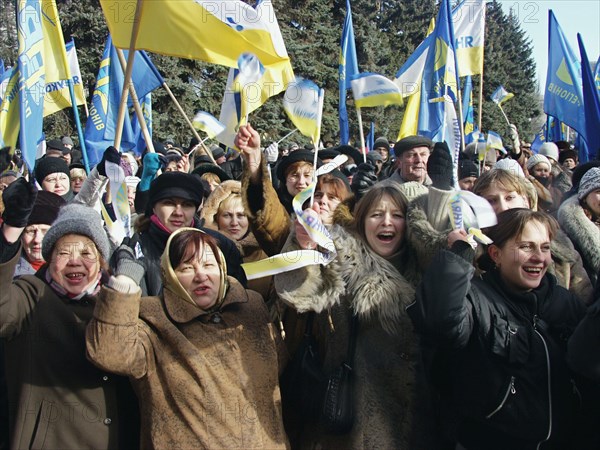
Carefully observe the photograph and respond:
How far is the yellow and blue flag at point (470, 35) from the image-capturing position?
746 centimetres

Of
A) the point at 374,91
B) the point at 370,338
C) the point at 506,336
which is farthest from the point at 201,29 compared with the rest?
the point at 374,91

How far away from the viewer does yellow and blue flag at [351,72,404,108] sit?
5227 mm

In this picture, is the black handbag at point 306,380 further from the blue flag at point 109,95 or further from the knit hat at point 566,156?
the knit hat at point 566,156

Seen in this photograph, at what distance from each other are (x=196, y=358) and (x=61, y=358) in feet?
1.87

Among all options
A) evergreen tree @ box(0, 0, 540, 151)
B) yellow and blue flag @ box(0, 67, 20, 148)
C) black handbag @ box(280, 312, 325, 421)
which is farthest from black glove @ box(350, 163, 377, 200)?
evergreen tree @ box(0, 0, 540, 151)

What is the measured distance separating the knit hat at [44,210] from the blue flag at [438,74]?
3.45 metres

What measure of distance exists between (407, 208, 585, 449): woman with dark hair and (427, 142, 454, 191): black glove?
0.32 m

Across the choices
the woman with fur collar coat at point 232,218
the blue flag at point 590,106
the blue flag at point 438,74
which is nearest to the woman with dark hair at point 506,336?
the woman with fur collar coat at point 232,218

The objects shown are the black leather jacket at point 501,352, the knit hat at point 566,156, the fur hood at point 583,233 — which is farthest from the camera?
the knit hat at point 566,156

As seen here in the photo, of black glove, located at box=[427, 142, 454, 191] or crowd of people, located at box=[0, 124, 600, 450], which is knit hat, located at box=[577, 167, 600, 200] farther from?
black glove, located at box=[427, 142, 454, 191]

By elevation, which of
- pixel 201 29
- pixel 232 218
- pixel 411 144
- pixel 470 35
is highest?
pixel 470 35

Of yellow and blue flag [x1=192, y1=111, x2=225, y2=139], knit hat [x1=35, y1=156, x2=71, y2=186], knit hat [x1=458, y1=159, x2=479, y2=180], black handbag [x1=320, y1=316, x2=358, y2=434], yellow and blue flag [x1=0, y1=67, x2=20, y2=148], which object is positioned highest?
yellow and blue flag [x1=0, y1=67, x2=20, y2=148]

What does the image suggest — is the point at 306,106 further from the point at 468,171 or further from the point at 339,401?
the point at 468,171

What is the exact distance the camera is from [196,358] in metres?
2.57
